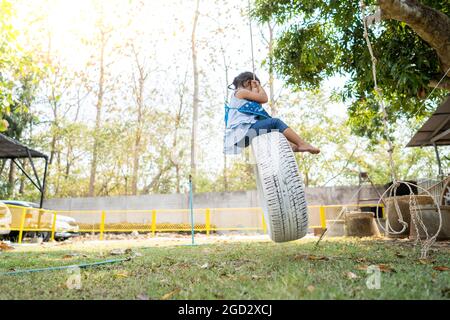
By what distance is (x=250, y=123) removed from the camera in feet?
9.96

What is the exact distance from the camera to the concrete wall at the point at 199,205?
1246cm

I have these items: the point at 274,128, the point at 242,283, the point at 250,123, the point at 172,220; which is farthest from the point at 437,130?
the point at 172,220

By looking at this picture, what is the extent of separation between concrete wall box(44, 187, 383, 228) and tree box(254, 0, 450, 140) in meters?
5.54

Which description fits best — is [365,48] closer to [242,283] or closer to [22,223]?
[242,283]

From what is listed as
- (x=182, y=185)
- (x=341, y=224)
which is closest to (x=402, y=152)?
(x=182, y=185)

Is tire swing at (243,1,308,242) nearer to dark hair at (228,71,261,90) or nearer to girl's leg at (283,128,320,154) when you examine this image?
girl's leg at (283,128,320,154)

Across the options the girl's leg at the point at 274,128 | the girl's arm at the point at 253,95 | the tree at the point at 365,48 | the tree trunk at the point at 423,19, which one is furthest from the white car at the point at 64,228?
the tree trunk at the point at 423,19

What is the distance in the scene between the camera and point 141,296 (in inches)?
67.3

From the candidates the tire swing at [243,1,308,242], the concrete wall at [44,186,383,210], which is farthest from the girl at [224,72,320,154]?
the concrete wall at [44,186,383,210]

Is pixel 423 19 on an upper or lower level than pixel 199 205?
upper

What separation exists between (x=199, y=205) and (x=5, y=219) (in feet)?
23.7

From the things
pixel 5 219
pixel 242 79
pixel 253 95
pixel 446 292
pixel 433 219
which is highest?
pixel 242 79

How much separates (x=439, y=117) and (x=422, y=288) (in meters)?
5.90
